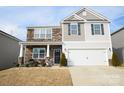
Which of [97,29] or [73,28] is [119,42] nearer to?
[97,29]

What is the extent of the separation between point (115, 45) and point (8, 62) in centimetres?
1647

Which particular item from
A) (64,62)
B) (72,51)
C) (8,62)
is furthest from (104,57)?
(8,62)

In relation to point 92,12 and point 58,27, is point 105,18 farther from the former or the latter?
point 58,27

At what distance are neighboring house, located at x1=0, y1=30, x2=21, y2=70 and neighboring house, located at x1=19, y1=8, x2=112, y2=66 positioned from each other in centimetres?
216

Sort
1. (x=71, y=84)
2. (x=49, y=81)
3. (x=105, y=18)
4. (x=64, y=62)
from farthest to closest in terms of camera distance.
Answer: (x=105, y=18)
(x=64, y=62)
(x=49, y=81)
(x=71, y=84)

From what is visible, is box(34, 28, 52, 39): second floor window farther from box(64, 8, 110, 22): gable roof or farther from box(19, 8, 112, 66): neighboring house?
box(64, 8, 110, 22): gable roof

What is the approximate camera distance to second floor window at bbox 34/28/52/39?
19.5 metres

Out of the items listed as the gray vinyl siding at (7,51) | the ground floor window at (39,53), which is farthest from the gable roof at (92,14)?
the gray vinyl siding at (7,51)

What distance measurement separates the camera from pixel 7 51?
1872 cm

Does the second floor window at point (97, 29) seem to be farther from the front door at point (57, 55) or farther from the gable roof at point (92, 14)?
the front door at point (57, 55)

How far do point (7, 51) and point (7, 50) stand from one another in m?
0.14

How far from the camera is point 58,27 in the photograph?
776 inches

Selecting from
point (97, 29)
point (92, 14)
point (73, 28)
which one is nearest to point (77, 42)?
point (73, 28)

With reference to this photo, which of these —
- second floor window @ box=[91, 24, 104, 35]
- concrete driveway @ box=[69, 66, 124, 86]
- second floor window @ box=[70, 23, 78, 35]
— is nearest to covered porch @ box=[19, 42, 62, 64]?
second floor window @ box=[70, 23, 78, 35]
